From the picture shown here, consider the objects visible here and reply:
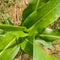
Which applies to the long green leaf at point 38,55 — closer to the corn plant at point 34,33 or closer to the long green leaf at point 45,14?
the corn plant at point 34,33

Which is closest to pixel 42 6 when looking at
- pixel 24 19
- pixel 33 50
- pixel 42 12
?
pixel 42 12

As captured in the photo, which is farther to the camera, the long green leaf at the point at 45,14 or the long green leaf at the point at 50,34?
the long green leaf at the point at 50,34

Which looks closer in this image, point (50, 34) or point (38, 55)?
point (38, 55)

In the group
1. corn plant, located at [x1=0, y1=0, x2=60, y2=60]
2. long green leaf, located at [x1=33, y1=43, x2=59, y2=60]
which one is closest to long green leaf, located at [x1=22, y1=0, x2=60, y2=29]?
corn plant, located at [x1=0, y1=0, x2=60, y2=60]

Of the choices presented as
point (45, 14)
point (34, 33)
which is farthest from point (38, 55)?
point (45, 14)

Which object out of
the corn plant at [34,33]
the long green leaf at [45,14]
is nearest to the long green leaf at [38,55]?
the corn plant at [34,33]

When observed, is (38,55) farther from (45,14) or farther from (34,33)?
(45,14)

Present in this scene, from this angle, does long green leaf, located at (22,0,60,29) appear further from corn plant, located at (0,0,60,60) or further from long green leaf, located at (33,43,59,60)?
long green leaf, located at (33,43,59,60)

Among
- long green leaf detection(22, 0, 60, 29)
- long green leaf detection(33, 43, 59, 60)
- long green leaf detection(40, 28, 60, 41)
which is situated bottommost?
long green leaf detection(33, 43, 59, 60)

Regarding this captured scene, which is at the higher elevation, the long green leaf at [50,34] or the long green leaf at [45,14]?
the long green leaf at [45,14]

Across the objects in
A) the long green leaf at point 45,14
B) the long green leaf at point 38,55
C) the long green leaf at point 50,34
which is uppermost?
the long green leaf at point 45,14
